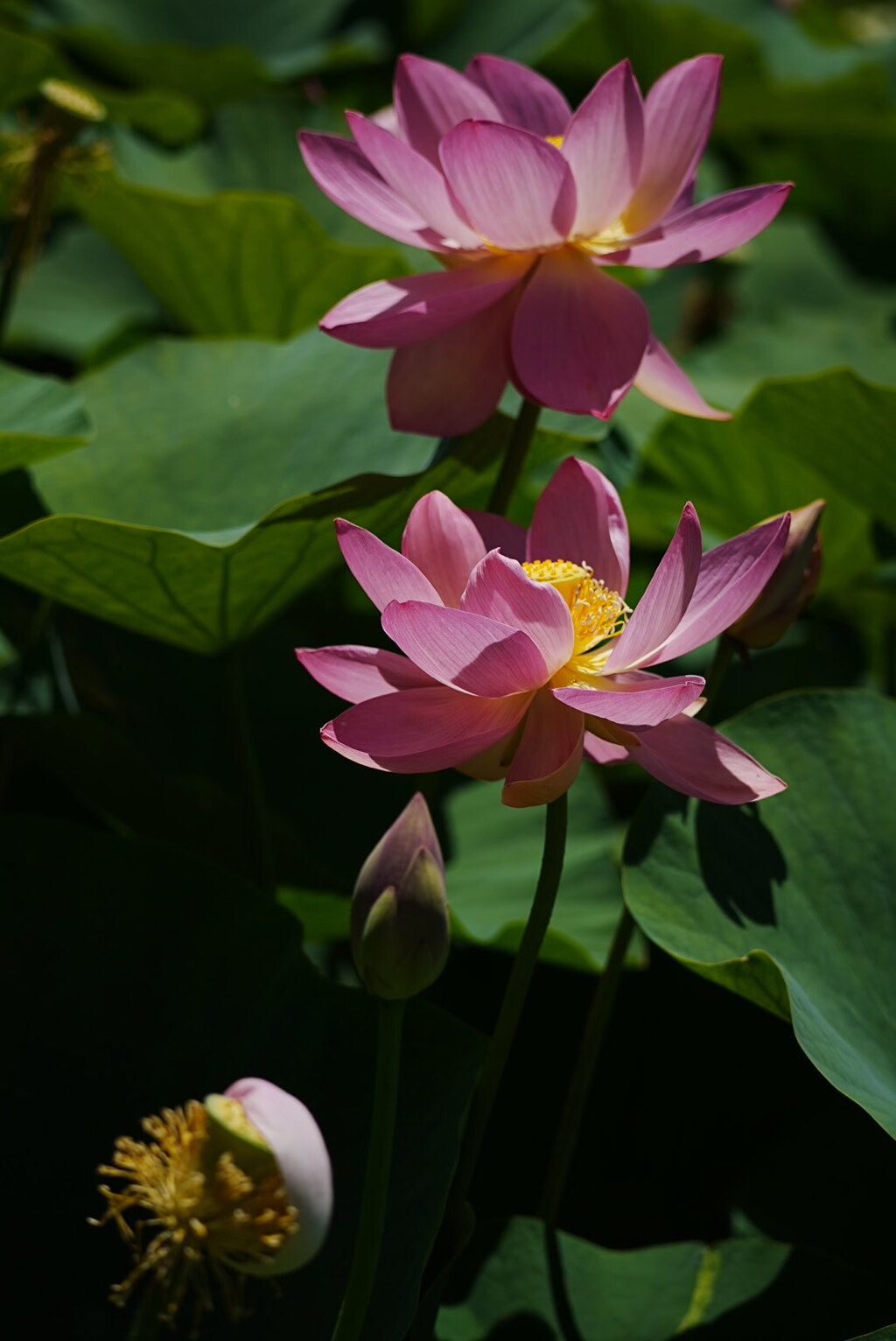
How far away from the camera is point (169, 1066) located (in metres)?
0.72

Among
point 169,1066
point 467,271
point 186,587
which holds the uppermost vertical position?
point 467,271

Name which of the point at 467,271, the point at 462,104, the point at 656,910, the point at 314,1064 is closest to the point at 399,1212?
the point at 314,1064

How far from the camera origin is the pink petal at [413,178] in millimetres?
711

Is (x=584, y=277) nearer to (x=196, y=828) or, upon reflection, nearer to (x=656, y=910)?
(x=656, y=910)

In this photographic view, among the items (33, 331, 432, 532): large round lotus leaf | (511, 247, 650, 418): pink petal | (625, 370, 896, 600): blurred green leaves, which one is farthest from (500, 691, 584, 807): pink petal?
(625, 370, 896, 600): blurred green leaves

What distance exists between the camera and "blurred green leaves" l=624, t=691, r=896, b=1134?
752 mm

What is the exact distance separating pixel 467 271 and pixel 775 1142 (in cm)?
72

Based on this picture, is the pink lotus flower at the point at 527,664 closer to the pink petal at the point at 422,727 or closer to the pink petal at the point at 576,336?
the pink petal at the point at 422,727

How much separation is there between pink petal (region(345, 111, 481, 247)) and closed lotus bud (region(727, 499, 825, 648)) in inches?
10.4

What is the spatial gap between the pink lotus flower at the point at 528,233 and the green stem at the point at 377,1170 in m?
0.38

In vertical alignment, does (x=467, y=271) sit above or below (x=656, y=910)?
above

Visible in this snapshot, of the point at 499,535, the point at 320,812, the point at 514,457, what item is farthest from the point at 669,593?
the point at 320,812

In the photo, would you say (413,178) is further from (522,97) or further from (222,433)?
(222,433)

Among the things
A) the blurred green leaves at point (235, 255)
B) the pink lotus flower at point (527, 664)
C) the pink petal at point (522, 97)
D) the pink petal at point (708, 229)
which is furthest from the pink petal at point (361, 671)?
the blurred green leaves at point (235, 255)
